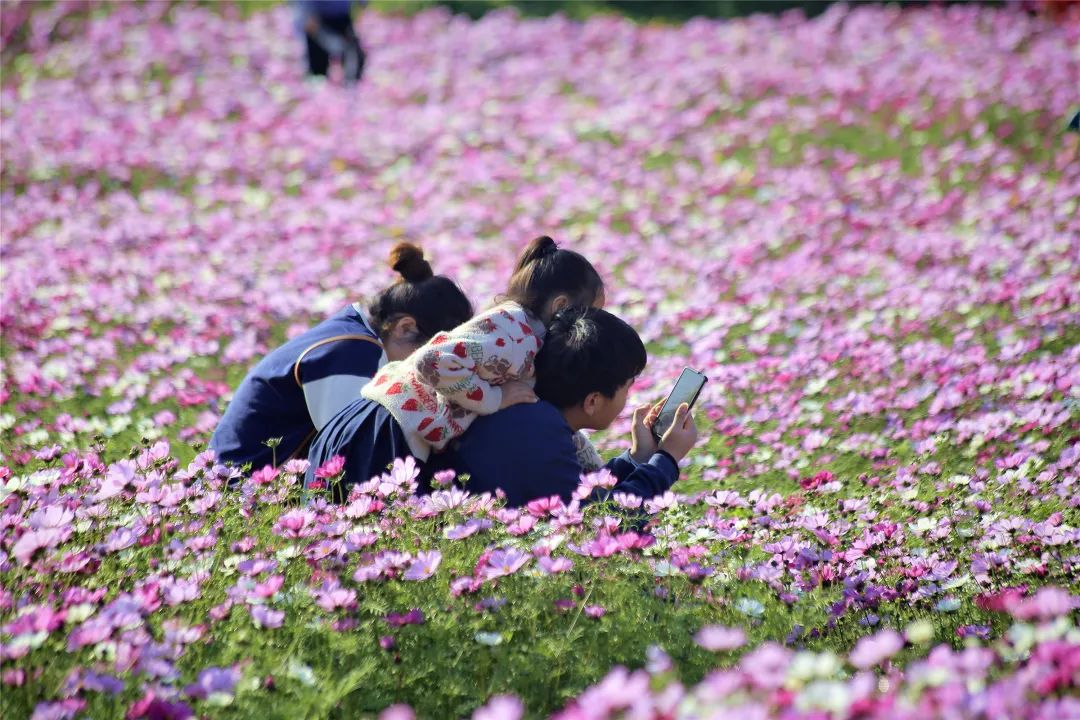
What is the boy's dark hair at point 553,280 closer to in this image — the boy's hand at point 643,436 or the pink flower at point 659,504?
the boy's hand at point 643,436

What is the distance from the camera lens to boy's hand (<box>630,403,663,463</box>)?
3.08m

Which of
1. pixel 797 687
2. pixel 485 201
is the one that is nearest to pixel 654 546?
pixel 797 687

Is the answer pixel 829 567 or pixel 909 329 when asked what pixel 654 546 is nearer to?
pixel 829 567

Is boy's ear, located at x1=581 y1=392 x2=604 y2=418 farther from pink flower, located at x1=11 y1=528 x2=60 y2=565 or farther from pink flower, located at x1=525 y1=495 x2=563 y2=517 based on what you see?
pink flower, located at x1=11 y1=528 x2=60 y2=565

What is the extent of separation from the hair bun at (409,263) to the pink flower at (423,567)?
1.40 m

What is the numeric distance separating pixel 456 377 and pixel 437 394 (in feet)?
0.43

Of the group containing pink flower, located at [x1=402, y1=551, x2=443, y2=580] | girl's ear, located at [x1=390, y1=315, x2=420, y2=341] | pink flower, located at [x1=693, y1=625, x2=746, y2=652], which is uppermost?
pink flower, located at [x1=693, y1=625, x2=746, y2=652]

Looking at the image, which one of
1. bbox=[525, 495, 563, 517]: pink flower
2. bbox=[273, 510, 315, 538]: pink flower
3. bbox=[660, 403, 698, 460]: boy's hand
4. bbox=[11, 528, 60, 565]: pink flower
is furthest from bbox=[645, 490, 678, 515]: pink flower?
bbox=[11, 528, 60, 565]: pink flower

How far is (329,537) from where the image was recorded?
7.48 feet

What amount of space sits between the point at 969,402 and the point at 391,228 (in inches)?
186

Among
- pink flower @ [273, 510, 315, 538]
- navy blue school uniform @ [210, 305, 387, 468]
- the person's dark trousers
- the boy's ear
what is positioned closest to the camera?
pink flower @ [273, 510, 315, 538]

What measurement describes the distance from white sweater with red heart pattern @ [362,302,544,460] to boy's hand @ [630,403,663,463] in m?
0.40

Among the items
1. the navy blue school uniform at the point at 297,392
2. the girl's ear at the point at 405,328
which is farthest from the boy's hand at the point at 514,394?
the girl's ear at the point at 405,328

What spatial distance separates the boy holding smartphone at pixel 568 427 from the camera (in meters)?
2.80
